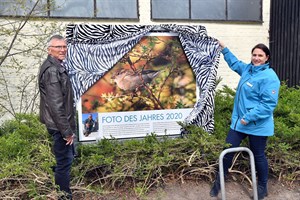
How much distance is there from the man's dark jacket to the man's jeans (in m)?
0.13

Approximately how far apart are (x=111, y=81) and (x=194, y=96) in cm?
122

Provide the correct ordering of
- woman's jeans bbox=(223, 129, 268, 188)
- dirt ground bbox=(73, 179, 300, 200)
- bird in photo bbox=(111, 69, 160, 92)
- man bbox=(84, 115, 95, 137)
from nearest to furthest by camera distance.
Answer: woman's jeans bbox=(223, 129, 268, 188)
dirt ground bbox=(73, 179, 300, 200)
man bbox=(84, 115, 95, 137)
bird in photo bbox=(111, 69, 160, 92)

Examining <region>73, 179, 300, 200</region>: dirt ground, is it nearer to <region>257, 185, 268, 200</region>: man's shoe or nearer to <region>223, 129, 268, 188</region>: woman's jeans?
<region>257, 185, 268, 200</region>: man's shoe

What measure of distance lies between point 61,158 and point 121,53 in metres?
1.66

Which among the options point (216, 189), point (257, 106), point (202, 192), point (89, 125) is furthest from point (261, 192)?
point (89, 125)

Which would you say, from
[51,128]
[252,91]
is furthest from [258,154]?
[51,128]

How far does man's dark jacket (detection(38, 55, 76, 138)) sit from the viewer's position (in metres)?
3.05

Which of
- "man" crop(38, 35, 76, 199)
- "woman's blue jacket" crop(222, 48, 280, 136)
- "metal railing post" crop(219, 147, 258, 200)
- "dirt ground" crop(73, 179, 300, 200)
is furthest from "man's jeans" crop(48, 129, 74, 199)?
"woman's blue jacket" crop(222, 48, 280, 136)

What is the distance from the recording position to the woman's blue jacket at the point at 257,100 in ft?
11.4

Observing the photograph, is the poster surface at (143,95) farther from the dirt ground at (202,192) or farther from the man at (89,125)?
the dirt ground at (202,192)

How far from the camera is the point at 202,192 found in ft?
13.4

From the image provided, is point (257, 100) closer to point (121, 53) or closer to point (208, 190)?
point (208, 190)

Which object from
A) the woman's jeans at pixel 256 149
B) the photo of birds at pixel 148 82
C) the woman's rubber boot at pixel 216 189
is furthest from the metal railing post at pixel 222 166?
the photo of birds at pixel 148 82

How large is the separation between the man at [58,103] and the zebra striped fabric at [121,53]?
87 centimetres
